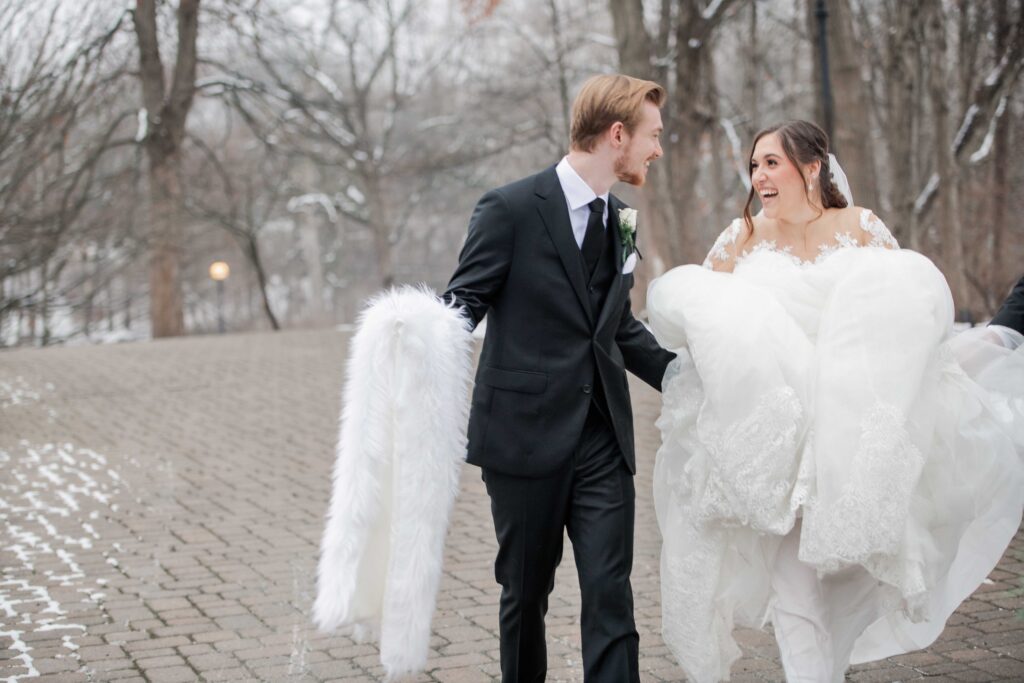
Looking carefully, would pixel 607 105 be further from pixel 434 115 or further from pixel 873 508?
pixel 434 115

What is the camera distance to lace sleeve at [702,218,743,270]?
177 inches

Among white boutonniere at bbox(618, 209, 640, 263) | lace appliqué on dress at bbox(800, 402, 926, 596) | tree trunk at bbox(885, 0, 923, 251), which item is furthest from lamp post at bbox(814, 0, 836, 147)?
lace appliqué on dress at bbox(800, 402, 926, 596)

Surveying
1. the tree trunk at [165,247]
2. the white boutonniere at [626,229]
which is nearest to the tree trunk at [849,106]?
the white boutonniere at [626,229]

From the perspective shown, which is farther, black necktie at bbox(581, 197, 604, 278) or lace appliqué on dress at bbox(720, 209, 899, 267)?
lace appliqué on dress at bbox(720, 209, 899, 267)

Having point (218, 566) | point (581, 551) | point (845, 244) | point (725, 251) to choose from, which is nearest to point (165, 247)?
point (218, 566)

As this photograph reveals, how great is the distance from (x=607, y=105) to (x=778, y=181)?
2.74 ft

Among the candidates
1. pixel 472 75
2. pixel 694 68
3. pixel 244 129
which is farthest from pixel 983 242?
pixel 244 129

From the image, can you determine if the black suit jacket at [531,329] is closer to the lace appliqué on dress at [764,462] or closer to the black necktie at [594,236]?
the black necktie at [594,236]

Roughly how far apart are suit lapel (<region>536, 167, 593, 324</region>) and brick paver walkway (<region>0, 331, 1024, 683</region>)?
184 centimetres

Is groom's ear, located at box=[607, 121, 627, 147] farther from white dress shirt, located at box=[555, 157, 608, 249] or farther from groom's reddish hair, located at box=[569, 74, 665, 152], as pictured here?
white dress shirt, located at box=[555, 157, 608, 249]

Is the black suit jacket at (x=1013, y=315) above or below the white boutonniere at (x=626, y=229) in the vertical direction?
below

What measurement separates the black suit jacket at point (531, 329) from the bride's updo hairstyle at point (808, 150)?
0.82 meters

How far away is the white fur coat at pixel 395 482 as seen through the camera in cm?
358

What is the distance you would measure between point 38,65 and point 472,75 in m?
22.5
